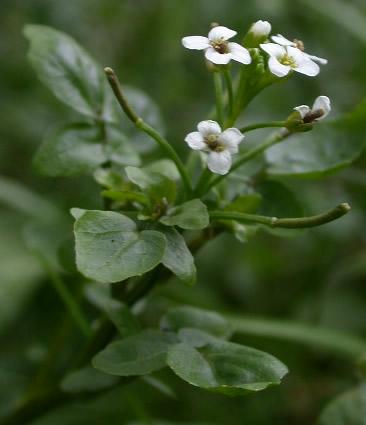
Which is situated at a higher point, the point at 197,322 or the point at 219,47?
the point at 219,47

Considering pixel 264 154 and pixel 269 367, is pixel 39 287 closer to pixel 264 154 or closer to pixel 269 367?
pixel 264 154

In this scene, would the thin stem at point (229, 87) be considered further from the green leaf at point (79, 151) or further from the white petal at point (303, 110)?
the green leaf at point (79, 151)

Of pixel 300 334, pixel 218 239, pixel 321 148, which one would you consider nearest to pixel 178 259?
pixel 321 148

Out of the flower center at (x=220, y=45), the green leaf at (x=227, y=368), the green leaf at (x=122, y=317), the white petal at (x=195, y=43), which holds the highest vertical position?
the flower center at (x=220, y=45)

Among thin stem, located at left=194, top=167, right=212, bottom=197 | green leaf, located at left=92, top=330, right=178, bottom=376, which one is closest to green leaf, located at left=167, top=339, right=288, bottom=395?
green leaf, located at left=92, top=330, right=178, bottom=376

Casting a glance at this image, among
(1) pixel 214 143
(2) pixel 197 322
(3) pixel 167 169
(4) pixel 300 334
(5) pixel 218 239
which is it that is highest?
(1) pixel 214 143

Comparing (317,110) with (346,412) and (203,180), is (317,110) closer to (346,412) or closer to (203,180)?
(203,180)

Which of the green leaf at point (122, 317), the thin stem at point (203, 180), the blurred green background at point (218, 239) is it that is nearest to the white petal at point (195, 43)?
the thin stem at point (203, 180)
